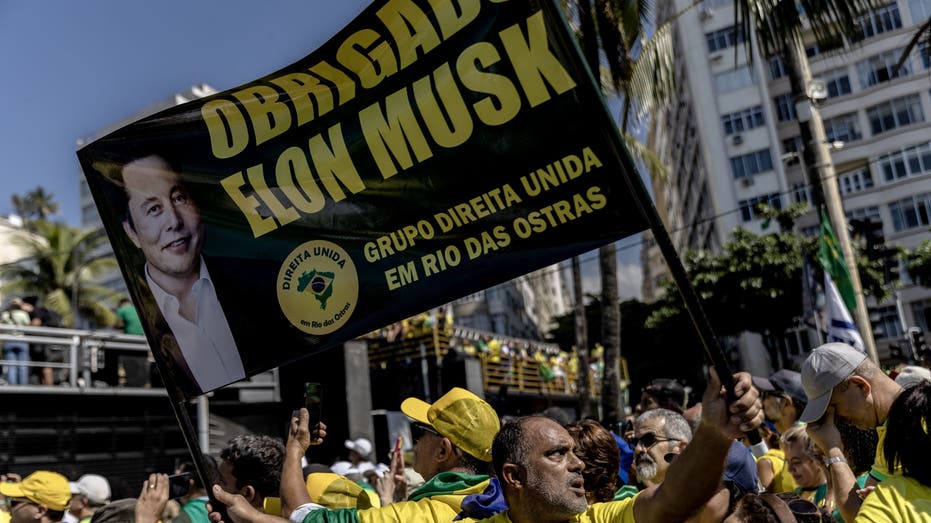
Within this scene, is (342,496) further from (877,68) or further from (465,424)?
(877,68)

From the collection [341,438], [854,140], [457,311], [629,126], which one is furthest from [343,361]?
[457,311]

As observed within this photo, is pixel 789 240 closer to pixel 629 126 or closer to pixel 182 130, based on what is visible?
pixel 629 126

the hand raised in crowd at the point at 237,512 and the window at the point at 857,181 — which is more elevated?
the window at the point at 857,181

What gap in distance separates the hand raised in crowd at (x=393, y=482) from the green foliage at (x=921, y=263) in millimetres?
36781

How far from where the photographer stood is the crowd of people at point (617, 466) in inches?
94.7

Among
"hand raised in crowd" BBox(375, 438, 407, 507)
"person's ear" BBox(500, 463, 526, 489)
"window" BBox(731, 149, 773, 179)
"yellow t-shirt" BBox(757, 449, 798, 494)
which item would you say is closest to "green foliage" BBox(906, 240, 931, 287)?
"window" BBox(731, 149, 773, 179)

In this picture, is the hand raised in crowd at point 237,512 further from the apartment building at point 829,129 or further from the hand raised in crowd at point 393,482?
the apartment building at point 829,129

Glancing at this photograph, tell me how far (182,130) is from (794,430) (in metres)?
3.54

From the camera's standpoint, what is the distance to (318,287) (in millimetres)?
3678

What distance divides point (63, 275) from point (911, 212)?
123 feet

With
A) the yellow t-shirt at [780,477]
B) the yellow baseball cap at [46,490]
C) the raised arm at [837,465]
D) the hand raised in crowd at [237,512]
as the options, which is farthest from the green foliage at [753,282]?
the hand raised in crowd at [237,512]

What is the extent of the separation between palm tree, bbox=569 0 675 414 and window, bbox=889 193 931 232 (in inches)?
1317

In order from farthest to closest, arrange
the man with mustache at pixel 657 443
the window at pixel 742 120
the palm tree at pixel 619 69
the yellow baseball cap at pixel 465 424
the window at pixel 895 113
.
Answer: the window at pixel 742 120 → the window at pixel 895 113 → the palm tree at pixel 619 69 → the man with mustache at pixel 657 443 → the yellow baseball cap at pixel 465 424

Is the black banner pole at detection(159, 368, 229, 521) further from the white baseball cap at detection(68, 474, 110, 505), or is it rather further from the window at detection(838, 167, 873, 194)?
the window at detection(838, 167, 873, 194)
